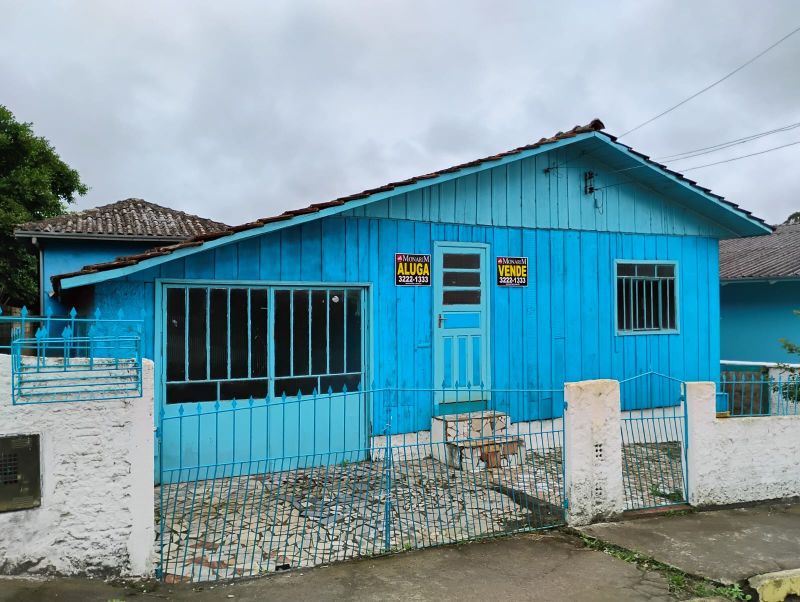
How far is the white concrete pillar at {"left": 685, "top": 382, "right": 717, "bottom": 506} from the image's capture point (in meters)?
6.39

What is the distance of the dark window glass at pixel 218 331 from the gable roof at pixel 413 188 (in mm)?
773

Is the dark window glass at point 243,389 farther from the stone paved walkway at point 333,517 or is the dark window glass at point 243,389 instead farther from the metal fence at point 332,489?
the stone paved walkway at point 333,517

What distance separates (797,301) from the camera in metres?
15.1

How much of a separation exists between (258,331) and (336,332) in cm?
102

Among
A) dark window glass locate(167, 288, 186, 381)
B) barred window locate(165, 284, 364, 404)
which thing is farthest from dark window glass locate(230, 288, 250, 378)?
dark window glass locate(167, 288, 186, 381)

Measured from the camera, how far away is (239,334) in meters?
7.41

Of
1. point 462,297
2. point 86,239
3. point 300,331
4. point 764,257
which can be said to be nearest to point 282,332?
point 300,331

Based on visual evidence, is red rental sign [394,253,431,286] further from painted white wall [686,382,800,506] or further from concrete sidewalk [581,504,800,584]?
concrete sidewalk [581,504,800,584]

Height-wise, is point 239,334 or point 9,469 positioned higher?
point 239,334

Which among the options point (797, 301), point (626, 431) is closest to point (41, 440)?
point (626, 431)

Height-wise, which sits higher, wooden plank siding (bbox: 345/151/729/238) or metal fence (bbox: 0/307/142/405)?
wooden plank siding (bbox: 345/151/729/238)

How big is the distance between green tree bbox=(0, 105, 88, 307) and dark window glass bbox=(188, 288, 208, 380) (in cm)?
1489

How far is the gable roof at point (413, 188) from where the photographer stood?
20.9 feet

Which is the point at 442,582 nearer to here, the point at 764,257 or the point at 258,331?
the point at 258,331
